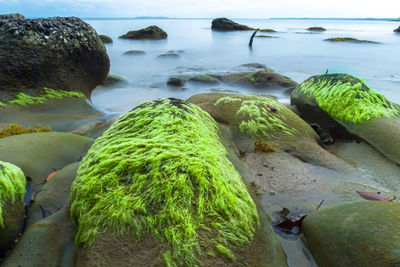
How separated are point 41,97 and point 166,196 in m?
5.03

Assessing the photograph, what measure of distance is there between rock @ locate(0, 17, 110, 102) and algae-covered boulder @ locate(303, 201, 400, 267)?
5.76m

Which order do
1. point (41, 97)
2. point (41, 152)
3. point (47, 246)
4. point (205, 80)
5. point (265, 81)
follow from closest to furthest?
point (47, 246), point (41, 152), point (41, 97), point (265, 81), point (205, 80)

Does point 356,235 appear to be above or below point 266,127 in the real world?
above

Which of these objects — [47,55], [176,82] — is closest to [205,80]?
[176,82]

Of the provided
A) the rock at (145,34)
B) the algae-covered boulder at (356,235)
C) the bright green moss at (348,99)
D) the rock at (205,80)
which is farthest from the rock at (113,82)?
the rock at (145,34)

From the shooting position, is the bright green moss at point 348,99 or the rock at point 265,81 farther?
→ the rock at point 265,81

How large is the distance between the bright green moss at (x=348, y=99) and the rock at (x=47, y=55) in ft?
16.0

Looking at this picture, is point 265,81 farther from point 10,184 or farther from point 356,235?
point 10,184

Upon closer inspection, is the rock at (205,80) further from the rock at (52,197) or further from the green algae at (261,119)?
the rock at (52,197)

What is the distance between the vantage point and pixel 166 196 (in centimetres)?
208

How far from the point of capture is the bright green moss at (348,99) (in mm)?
4728

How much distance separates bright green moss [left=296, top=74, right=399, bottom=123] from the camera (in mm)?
4728

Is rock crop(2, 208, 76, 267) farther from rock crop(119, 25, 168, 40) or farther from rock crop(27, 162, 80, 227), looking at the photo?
rock crop(119, 25, 168, 40)

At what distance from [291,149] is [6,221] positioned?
3212 millimetres
